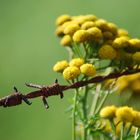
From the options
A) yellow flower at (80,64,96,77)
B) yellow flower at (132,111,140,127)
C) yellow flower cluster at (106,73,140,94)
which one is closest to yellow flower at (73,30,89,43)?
yellow flower at (80,64,96,77)

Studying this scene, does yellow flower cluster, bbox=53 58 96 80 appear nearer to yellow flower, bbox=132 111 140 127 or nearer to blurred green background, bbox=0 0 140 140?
yellow flower, bbox=132 111 140 127

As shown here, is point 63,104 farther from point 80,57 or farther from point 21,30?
point 80,57

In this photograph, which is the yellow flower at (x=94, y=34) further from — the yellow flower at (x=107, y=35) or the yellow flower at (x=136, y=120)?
the yellow flower at (x=136, y=120)

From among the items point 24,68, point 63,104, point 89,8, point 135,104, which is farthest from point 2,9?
point 135,104

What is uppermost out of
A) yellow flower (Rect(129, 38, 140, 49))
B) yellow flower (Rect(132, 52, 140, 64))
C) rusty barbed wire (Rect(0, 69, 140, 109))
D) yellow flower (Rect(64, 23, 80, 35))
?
yellow flower (Rect(64, 23, 80, 35))

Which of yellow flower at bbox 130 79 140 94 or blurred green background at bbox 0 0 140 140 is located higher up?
blurred green background at bbox 0 0 140 140

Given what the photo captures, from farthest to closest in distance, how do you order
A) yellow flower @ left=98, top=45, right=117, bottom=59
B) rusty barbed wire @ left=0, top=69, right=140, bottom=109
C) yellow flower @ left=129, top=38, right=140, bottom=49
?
1. yellow flower @ left=129, top=38, right=140, bottom=49
2. yellow flower @ left=98, top=45, right=117, bottom=59
3. rusty barbed wire @ left=0, top=69, right=140, bottom=109

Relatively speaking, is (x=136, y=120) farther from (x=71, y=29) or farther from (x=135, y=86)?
(x=135, y=86)
